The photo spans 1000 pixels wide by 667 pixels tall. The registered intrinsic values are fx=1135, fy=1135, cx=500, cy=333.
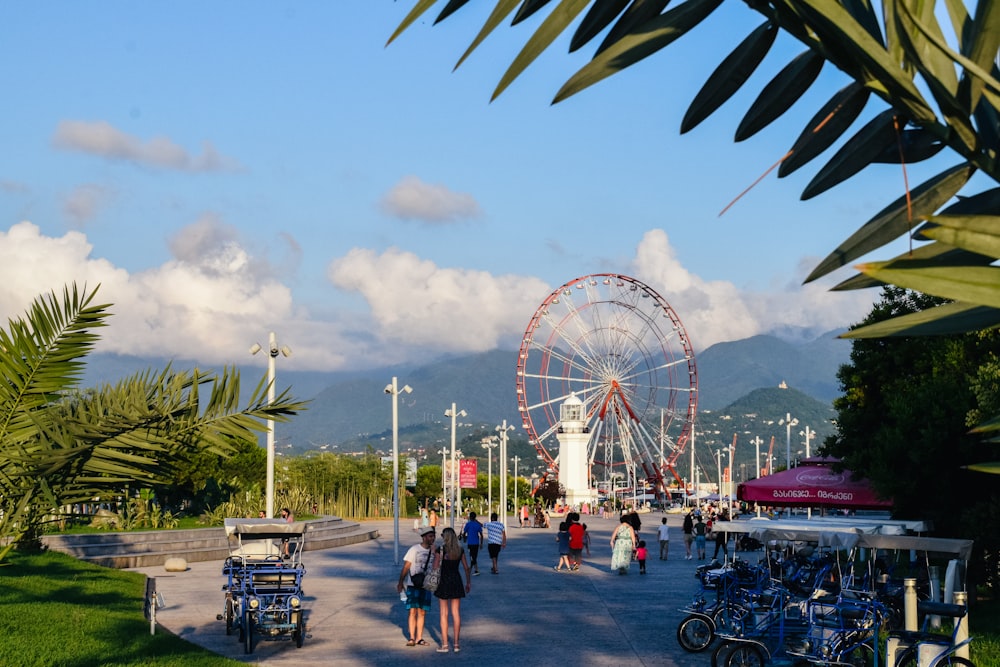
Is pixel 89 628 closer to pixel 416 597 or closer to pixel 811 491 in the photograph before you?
pixel 416 597

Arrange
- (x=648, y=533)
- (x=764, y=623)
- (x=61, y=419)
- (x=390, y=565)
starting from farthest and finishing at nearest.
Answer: (x=648, y=533), (x=390, y=565), (x=764, y=623), (x=61, y=419)

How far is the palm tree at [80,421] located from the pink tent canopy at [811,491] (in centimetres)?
1835

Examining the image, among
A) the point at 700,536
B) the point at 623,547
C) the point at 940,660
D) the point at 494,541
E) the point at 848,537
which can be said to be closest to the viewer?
the point at 940,660

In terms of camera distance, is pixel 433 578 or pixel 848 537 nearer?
pixel 433 578

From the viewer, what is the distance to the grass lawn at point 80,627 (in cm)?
1172

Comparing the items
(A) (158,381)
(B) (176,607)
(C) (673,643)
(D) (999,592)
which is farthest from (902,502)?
(A) (158,381)

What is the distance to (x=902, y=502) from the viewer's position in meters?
20.2

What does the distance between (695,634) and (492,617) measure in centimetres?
453

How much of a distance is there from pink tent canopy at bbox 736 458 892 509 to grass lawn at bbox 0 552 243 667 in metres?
11.1

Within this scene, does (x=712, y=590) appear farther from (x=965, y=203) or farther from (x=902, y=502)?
(x=965, y=203)

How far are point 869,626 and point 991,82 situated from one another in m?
12.8

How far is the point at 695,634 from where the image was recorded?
577 inches

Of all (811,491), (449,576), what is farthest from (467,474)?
(449,576)

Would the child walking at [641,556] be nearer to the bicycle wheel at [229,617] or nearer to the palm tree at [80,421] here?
the bicycle wheel at [229,617]
